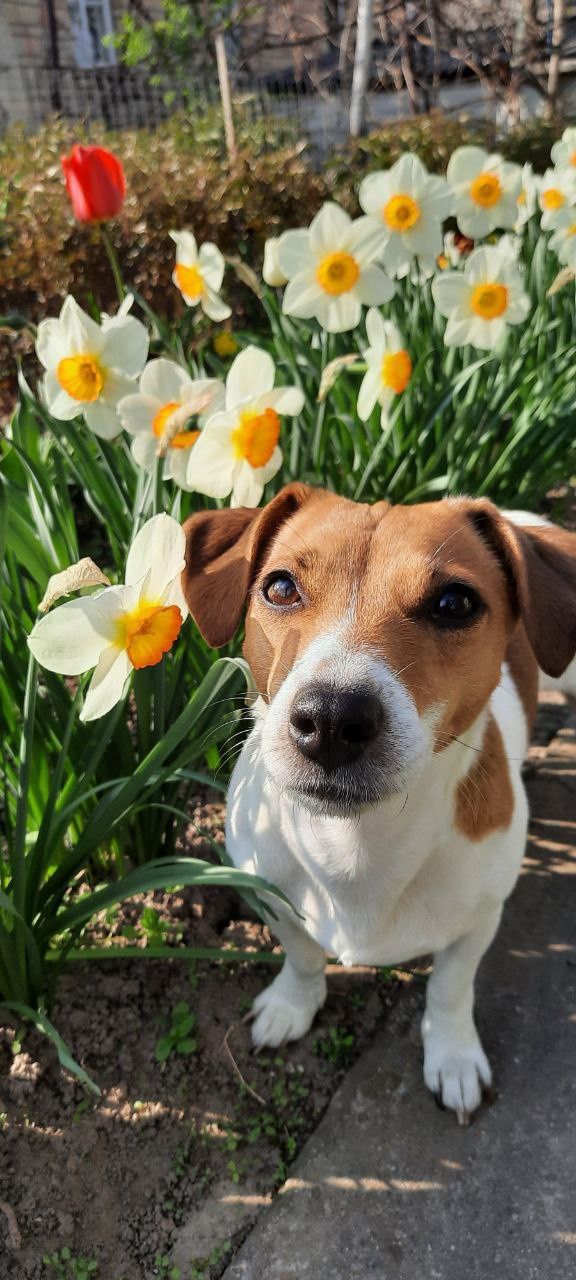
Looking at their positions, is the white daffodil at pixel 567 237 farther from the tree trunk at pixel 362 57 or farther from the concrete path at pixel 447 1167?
the tree trunk at pixel 362 57

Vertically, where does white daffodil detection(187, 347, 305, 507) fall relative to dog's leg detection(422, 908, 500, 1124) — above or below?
above

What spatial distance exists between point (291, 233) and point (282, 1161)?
228 cm

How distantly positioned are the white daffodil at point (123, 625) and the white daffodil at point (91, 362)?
69cm

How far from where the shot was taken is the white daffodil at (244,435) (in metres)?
1.70

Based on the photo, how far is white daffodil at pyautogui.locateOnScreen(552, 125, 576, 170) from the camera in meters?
3.30

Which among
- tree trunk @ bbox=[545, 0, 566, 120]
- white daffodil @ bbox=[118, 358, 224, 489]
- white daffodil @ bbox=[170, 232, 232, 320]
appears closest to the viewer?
white daffodil @ bbox=[118, 358, 224, 489]

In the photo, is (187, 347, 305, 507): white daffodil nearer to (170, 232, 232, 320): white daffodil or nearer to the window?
(170, 232, 232, 320): white daffodil

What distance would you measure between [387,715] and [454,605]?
1.00 feet

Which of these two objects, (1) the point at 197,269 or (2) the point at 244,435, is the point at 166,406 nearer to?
(2) the point at 244,435

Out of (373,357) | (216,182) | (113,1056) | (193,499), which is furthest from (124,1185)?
(216,182)

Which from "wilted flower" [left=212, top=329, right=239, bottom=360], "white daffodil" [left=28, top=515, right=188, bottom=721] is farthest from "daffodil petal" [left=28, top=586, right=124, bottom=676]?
"wilted flower" [left=212, top=329, right=239, bottom=360]

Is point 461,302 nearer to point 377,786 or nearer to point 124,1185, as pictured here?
point 377,786

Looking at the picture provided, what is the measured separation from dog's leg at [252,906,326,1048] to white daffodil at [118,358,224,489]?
114 cm

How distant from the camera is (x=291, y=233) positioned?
2348mm
